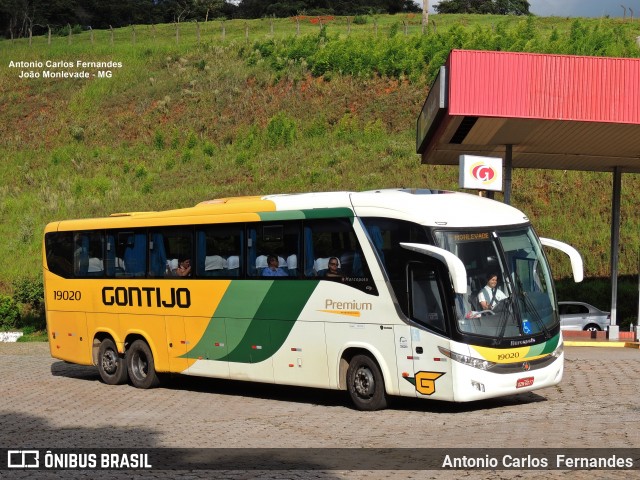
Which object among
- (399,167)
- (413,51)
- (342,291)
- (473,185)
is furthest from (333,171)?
(342,291)

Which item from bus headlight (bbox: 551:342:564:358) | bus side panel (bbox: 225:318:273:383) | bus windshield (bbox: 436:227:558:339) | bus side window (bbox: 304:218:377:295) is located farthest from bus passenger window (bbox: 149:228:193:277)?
bus headlight (bbox: 551:342:564:358)

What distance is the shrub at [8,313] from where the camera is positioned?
3438 cm

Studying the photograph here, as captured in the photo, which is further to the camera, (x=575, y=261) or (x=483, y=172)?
(x=483, y=172)

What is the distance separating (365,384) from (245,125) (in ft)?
152

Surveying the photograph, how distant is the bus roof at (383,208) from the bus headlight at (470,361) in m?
1.87

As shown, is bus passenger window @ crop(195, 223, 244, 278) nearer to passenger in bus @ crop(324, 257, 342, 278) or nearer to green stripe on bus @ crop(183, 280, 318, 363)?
green stripe on bus @ crop(183, 280, 318, 363)

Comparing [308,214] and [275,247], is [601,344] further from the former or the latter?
[308,214]

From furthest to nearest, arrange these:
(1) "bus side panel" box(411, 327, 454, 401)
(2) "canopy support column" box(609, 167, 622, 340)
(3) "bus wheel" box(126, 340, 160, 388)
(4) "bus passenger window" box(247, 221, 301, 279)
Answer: (2) "canopy support column" box(609, 167, 622, 340)
(3) "bus wheel" box(126, 340, 160, 388)
(4) "bus passenger window" box(247, 221, 301, 279)
(1) "bus side panel" box(411, 327, 454, 401)

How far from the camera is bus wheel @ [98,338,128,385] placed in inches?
797

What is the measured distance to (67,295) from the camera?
70.4 feet

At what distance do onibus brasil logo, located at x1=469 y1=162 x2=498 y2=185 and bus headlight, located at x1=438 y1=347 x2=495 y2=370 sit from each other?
323 inches

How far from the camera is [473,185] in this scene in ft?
70.6

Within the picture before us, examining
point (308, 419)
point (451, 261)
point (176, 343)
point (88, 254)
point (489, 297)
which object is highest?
point (451, 261)

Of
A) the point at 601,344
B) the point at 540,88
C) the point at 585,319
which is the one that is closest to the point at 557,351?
the point at 540,88
